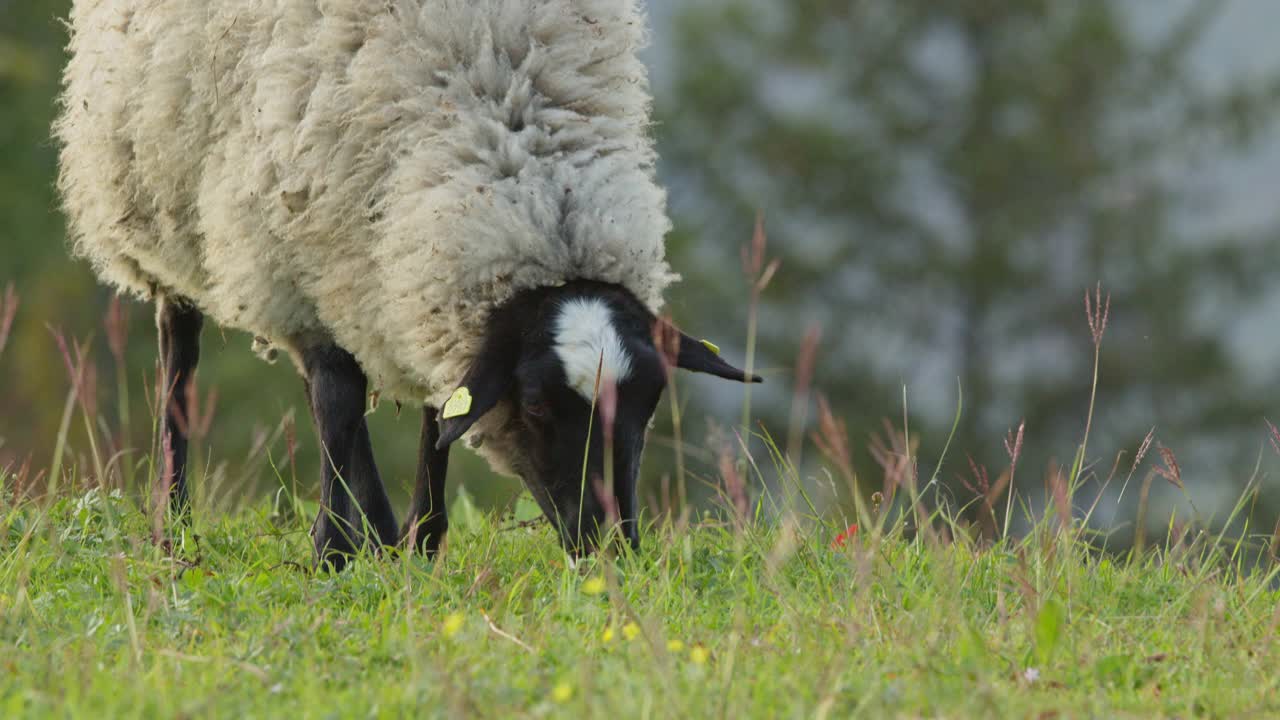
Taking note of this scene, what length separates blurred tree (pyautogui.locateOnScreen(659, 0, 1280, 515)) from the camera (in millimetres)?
17078

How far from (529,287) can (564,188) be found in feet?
1.14

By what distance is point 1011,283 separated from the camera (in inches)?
677

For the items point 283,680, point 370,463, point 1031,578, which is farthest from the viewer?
point 370,463

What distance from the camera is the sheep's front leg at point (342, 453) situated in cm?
486

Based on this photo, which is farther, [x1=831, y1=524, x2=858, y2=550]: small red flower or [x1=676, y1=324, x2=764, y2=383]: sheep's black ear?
[x1=676, y1=324, x2=764, y2=383]: sheep's black ear

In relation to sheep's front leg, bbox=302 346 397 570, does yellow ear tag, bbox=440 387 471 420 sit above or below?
above

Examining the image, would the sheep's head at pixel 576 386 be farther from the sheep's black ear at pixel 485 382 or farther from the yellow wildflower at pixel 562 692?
the yellow wildflower at pixel 562 692

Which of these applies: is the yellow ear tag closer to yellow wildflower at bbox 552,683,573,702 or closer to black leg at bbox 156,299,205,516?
yellow wildflower at bbox 552,683,573,702

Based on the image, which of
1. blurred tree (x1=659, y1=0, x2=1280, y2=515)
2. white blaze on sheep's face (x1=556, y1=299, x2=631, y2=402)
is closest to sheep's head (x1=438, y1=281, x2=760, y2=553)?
white blaze on sheep's face (x1=556, y1=299, x2=631, y2=402)

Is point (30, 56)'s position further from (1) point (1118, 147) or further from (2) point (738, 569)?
(2) point (738, 569)

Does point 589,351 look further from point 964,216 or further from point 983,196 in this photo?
point 964,216

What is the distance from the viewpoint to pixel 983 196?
17.5 metres

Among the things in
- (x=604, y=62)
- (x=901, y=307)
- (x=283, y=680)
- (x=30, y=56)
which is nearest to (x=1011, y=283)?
(x=901, y=307)

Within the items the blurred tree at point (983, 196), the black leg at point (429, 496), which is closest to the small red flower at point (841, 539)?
→ the black leg at point (429, 496)
